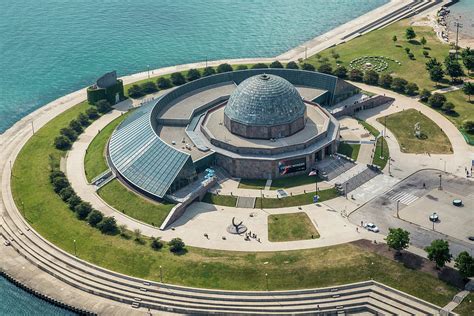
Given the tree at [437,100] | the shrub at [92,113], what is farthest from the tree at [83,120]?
the tree at [437,100]

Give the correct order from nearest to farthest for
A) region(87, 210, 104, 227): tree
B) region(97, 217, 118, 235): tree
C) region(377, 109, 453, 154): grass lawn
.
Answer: region(97, 217, 118, 235): tree → region(87, 210, 104, 227): tree → region(377, 109, 453, 154): grass lawn

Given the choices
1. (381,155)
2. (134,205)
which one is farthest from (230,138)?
(381,155)

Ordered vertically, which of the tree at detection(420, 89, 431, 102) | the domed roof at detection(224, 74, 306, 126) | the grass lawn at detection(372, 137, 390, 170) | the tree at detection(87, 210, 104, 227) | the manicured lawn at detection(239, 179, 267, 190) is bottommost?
the grass lawn at detection(372, 137, 390, 170)

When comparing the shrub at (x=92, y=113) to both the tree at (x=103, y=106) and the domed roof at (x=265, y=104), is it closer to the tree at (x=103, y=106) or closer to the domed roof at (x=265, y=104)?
the tree at (x=103, y=106)

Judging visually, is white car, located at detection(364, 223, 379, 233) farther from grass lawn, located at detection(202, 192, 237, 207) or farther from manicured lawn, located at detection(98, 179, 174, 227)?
manicured lawn, located at detection(98, 179, 174, 227)

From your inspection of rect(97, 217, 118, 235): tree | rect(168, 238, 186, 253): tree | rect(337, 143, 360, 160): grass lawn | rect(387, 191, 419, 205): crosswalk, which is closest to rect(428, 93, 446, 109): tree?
rect(337, 143, 360, 160): grass lawn
